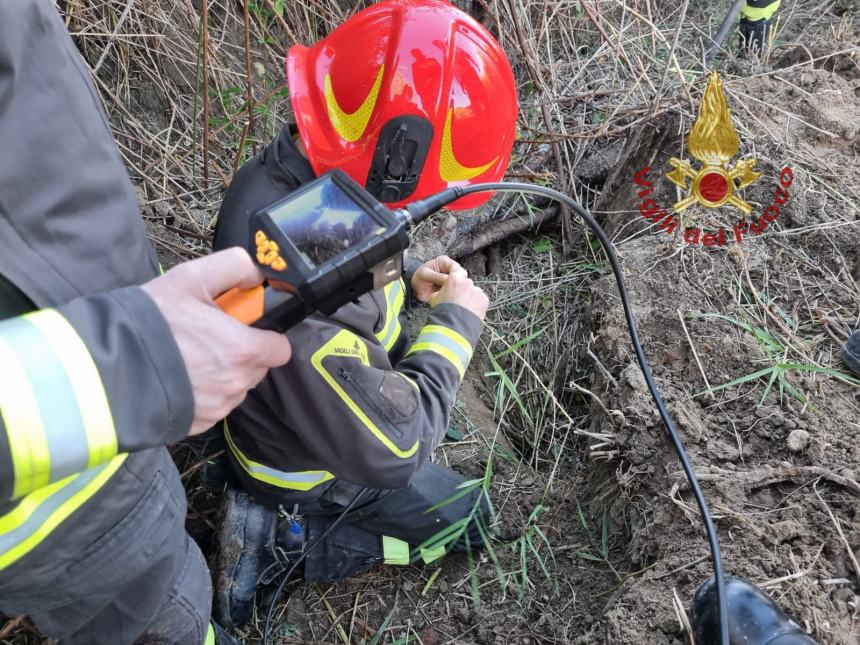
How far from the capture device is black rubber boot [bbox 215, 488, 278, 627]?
1957 millimetres

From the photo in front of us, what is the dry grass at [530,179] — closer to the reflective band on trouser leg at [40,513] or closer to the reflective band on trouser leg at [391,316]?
the reflective band on trouser leg at [391,316]

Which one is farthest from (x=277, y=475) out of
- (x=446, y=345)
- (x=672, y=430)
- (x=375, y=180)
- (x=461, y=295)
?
(x=672, y=430)

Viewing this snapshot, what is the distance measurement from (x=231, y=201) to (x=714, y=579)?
1.48 m

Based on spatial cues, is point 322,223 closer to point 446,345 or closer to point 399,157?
point 399,157

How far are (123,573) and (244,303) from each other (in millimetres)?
695

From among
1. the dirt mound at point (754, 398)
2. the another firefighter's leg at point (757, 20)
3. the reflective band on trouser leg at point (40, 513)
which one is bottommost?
the dirt mound at point (754, 398)

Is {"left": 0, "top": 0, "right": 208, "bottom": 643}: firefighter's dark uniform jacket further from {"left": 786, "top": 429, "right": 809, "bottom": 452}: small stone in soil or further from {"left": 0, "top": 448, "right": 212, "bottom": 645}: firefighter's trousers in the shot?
{"left": 786, "top": 429, "right": 809, "bottom": 452}: small stone in soil

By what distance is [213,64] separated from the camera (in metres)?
2.91

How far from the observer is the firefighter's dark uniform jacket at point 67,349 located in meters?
0.83

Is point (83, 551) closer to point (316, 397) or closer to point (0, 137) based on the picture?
point (316, 397)

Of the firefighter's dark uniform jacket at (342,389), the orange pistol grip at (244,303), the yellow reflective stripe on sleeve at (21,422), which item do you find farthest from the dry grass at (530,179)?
the yellow reflective stripe on sleeve at (21,422)

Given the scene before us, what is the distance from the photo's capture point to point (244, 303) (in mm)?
1013

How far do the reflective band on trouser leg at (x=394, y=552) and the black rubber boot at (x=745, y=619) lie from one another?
0.97 meters
